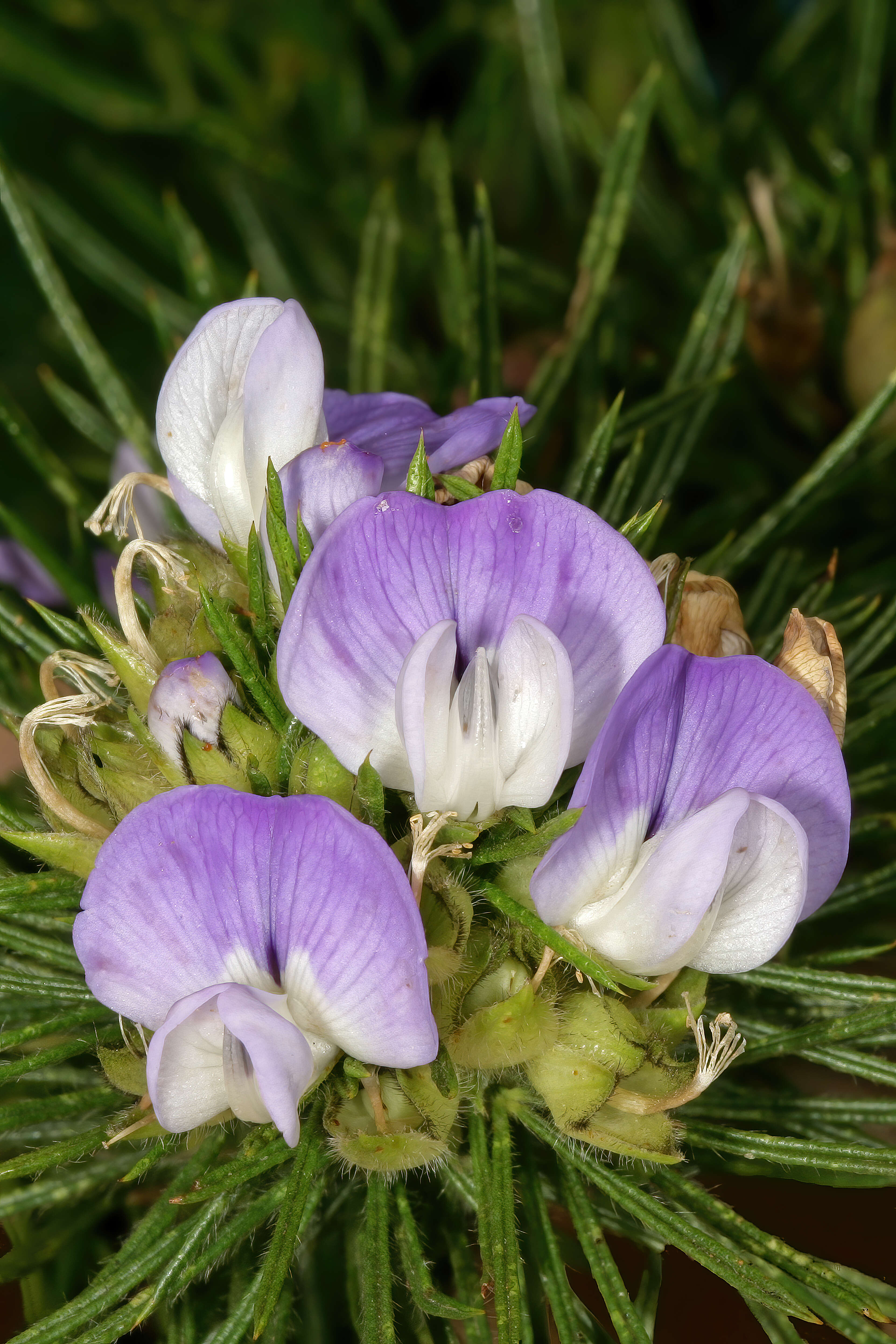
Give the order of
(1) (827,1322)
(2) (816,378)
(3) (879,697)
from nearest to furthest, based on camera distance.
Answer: (1) (827,1322)
(3) (879,697)
(2) (816,378)

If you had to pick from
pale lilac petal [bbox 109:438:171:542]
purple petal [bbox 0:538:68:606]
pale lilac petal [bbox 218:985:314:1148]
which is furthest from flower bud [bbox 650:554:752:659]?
purple petal [bbox 0:538:68:606]

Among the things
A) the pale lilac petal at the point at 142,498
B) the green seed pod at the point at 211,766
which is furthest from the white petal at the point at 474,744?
the pale lilac petal at the point at 142,498

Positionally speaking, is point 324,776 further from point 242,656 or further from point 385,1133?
point 385,1133

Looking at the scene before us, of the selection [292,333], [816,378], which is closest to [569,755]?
[292,333]

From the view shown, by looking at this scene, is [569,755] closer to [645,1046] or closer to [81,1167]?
[645,1046]

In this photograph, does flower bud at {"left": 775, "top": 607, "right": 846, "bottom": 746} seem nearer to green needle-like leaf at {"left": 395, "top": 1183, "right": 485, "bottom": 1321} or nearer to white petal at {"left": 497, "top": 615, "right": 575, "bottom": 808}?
white petal at {"left": 497, "top": 615, "right": 575, "bottom": 808}
